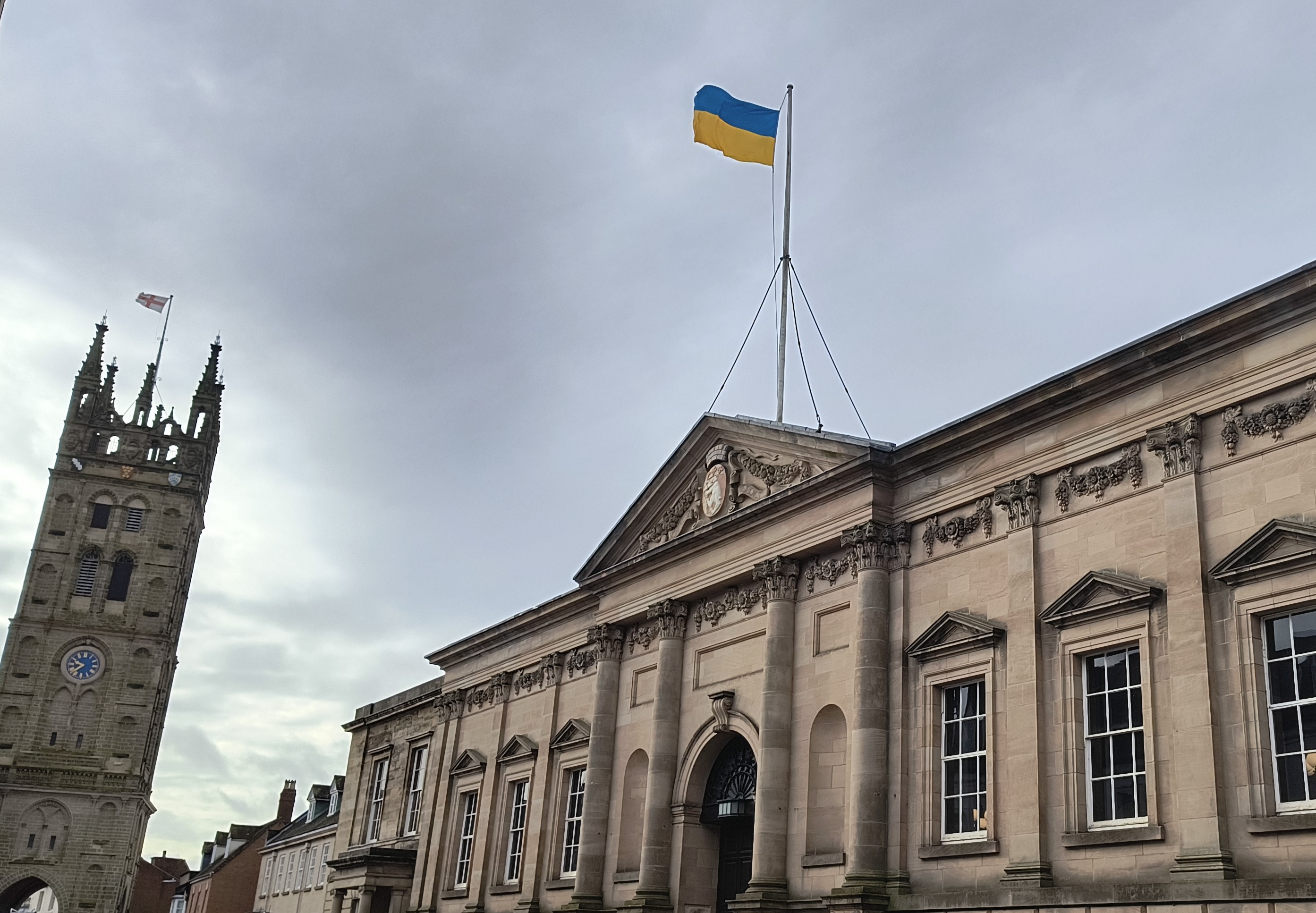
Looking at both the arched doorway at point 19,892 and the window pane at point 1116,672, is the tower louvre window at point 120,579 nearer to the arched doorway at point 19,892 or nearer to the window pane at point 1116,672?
the arched doorway at point 19,892

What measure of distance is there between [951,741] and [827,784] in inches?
115

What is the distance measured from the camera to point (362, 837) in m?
42.2

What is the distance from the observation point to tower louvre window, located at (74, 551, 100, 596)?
85000 millimetres

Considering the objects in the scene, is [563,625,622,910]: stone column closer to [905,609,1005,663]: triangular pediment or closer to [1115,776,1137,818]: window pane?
[905,609,1005,663]: triangular pediment

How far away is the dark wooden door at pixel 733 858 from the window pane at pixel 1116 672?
8.88 metres

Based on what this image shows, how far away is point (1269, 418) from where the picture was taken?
56.0 ft

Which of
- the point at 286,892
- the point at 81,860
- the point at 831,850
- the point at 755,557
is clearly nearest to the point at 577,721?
the point at 755,557

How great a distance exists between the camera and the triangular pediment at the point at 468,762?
35.8 meters

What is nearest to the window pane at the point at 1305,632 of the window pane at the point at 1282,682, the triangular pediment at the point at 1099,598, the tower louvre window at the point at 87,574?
the window pane at the point at 1282,682

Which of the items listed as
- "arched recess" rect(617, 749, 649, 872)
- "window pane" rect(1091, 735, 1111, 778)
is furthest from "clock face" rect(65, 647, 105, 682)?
"window pane" rect(1091, 735, 1111, 778)

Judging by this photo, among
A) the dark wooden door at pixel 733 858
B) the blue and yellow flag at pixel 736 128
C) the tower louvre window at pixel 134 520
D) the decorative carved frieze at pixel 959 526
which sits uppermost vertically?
the tower louvre window at pixel 134 520

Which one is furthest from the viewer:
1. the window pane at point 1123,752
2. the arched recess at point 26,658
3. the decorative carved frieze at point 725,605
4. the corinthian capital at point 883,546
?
the arched recess at point 26,658

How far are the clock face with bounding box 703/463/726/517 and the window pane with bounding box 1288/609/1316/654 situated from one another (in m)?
12.7

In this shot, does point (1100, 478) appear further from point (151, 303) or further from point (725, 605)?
point (151, 303)
